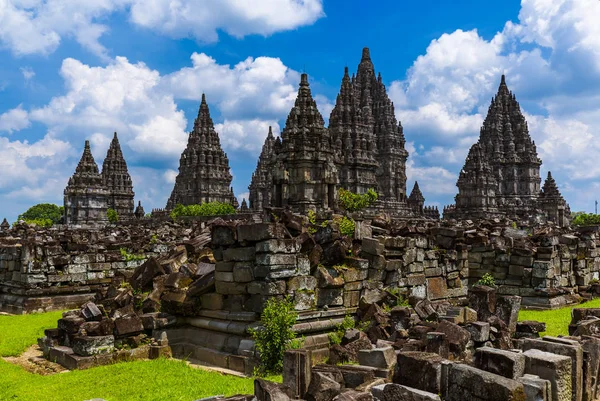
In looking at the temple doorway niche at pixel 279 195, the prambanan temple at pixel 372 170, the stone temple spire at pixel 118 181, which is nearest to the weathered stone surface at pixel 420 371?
the temple doorway niche at pixel 279 195

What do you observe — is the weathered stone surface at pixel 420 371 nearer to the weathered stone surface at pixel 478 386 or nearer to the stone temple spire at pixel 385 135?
the weathered stone surface at pixel 478 386

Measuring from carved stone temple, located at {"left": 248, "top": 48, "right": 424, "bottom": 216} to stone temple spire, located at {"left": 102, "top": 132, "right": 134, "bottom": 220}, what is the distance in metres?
21.3

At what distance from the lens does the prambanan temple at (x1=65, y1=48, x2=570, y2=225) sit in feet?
185

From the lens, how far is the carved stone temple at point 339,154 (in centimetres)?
3684

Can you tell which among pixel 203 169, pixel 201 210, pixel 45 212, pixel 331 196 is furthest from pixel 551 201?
pixel 45 212

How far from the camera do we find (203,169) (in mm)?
72688

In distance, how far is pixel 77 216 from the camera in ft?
223

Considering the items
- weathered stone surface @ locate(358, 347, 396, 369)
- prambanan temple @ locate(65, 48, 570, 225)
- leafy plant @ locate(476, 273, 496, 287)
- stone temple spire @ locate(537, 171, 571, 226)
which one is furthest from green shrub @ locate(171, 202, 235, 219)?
weathered stone surface @ locate(358, 347, 396, 369)

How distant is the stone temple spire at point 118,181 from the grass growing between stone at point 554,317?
7394 cm

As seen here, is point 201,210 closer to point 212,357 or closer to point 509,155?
point 509,155

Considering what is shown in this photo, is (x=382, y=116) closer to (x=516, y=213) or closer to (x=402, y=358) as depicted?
(x=516, y=213)

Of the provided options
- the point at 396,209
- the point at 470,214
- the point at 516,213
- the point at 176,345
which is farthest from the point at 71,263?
the point at 516,213

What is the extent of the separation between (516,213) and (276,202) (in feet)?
124

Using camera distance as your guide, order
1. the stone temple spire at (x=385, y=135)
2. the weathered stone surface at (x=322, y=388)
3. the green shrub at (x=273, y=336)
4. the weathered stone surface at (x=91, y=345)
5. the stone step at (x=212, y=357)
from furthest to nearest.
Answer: the stone temple spire at (x=385, y=135)
the weathered stone surface at (x=91, y=345)
the stone step at (x=212, y=357)
the green shrub at (x=273, y=336)
the weathered stone surface at (x=322, y=388)
